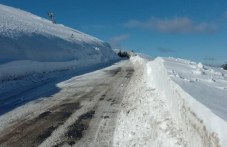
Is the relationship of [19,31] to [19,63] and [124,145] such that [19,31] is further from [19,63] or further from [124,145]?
[124,145]

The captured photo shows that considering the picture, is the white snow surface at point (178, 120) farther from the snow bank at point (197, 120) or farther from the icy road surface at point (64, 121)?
the icy road surface at point (64, 121)

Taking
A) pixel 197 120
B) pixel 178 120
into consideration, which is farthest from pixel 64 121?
pixel 197 120

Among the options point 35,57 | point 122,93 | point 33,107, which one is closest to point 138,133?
point 33,107

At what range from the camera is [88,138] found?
329 inches

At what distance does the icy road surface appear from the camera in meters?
8.21

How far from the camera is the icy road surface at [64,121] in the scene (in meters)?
8.21

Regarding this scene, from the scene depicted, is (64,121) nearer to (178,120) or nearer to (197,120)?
(178,120)

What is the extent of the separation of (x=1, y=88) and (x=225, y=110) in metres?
13.5

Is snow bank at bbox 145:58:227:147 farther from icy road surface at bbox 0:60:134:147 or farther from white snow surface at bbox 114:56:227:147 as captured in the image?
icy road surface at bbox 0:60:134:147

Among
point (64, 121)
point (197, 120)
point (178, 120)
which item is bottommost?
point (64, 121)

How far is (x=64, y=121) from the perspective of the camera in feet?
32.6

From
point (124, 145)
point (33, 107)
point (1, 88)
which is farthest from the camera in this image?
point (1, 88)

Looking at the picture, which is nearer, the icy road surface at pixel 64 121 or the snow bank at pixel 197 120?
the snow bank at pixel 197 120

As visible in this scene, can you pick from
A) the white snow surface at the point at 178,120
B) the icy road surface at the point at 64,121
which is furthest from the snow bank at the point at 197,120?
the icy road surface at the point at 64,121
